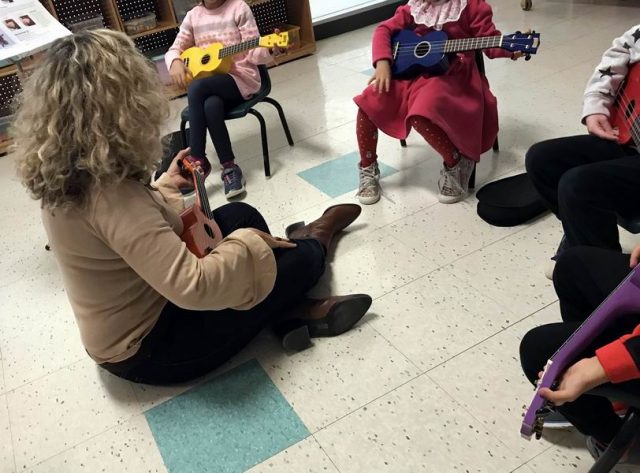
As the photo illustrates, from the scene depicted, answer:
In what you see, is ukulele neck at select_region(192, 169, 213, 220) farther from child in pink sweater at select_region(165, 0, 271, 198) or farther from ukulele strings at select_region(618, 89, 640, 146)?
ukulele strings at select_region(618, 89, 640, 146)

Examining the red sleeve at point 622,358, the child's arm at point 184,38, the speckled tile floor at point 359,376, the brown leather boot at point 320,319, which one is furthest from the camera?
the child's arm at point 184,38

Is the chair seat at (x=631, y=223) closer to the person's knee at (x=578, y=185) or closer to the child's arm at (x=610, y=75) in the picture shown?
the person's knee at (x=578, y=185)

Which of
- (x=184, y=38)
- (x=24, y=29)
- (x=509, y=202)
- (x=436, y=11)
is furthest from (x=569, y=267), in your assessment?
(x=24, y=29)

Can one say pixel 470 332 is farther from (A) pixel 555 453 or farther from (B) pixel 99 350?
(B) pixel 99 350

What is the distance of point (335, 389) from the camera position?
Answer: 1.43m

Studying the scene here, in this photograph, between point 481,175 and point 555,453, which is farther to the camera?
point 481,175

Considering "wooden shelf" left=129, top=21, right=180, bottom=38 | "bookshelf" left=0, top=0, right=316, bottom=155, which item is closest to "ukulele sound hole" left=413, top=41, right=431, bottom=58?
"bookshelf" left=0, top=0, right=316, bottom=155

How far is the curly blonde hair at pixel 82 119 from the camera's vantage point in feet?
3.48

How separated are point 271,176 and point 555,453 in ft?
5.59

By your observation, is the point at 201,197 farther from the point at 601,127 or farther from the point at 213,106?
the point at 601,127

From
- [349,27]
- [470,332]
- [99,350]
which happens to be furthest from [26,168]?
[349,27]

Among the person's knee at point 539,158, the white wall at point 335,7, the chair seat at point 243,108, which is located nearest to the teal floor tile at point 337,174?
the chair seat at point 243,108

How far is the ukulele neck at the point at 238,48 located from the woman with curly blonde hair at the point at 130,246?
3.86 feet

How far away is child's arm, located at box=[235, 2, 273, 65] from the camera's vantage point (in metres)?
2.38
